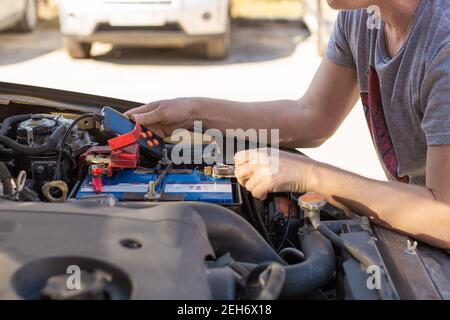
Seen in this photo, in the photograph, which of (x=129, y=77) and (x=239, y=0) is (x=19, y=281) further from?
(x=239, y=0)

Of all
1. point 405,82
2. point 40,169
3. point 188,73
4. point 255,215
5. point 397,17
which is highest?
point 397,17

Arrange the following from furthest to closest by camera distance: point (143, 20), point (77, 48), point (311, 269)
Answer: point (77, 48)
point (143, 20)
point (311, 269)

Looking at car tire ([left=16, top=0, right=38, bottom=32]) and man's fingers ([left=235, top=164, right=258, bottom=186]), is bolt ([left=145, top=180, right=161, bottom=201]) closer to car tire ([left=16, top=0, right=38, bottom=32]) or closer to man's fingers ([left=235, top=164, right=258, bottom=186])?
man's fingers ([left=235, top=164, right=258, bottom=186])

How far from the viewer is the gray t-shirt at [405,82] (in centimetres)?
134

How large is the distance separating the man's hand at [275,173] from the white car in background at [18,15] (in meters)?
6.54

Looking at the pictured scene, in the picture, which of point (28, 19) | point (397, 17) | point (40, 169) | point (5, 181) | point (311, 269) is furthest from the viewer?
point (28, 19)

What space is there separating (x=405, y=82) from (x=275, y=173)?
428 millimetres

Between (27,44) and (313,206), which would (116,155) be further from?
(27,44)

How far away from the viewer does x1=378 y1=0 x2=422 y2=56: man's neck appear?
1.50 meters

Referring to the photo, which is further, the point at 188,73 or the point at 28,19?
the point at 28,19

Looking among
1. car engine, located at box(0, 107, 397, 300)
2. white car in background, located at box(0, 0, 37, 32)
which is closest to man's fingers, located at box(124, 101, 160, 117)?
car engine, located at box(0, 107, 397, 300)

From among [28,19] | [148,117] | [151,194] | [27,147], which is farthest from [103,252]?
[28,19]

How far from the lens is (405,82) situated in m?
1.51
